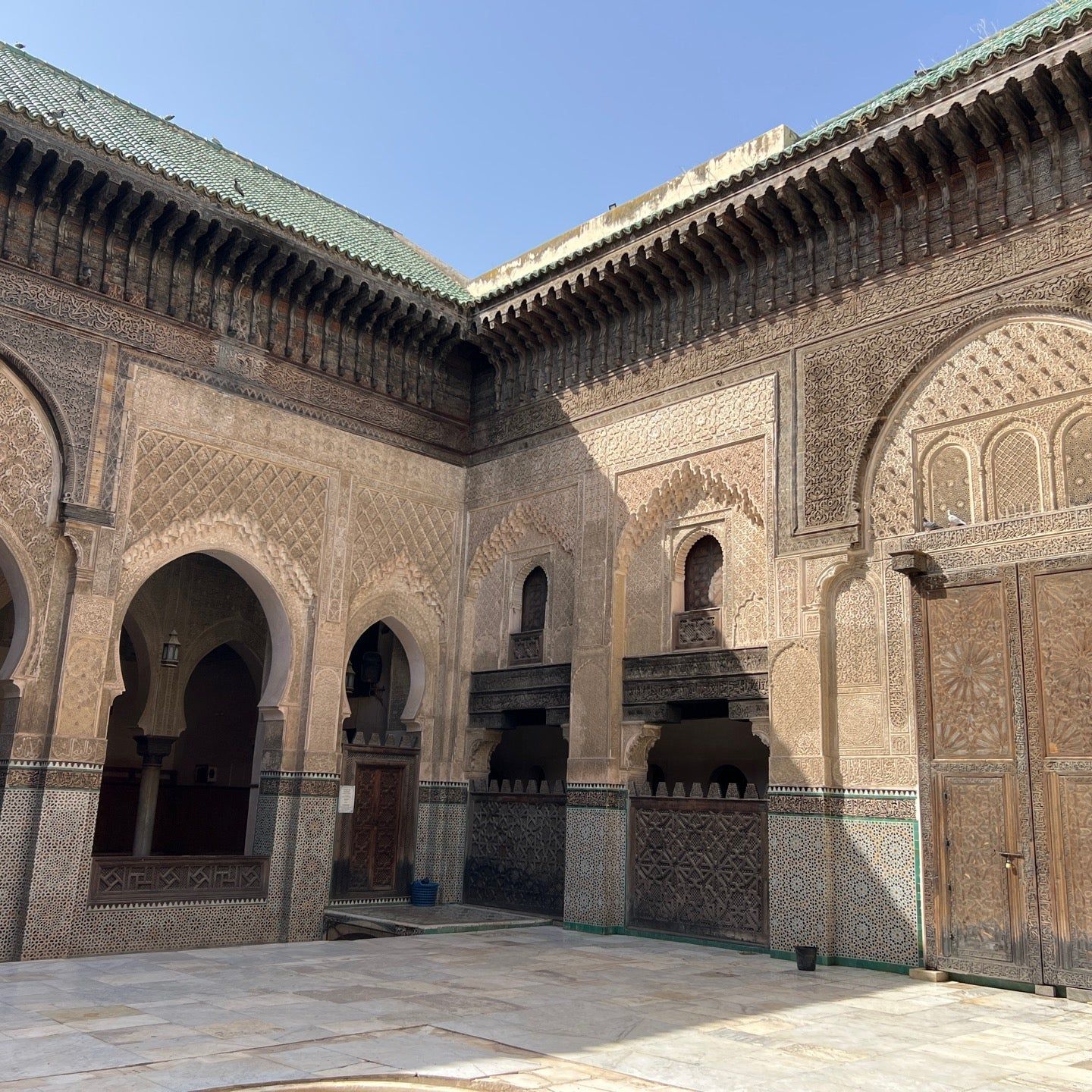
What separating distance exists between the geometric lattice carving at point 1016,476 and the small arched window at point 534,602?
3.34m

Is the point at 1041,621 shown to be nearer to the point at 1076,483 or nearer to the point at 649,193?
the point at 1076,483

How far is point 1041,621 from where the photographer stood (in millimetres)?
5066

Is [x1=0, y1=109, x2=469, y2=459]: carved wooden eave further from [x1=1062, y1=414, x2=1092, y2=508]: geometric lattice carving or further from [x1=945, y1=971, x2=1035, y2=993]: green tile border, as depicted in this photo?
[x1=945, y1=971, x2=1035, y2=993]: green tile border

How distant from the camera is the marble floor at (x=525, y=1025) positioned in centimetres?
323

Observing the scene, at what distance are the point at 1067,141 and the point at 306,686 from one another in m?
5.28

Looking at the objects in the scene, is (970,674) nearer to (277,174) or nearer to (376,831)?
(376,831)

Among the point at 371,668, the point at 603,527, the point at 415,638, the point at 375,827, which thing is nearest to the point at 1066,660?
the point at 603,527

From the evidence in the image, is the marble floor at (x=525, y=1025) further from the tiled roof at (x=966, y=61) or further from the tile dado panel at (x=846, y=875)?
the tiled roof at (x=966, y=61)

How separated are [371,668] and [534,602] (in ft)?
4.72

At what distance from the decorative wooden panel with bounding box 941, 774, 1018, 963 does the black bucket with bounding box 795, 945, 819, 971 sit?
0.62 m

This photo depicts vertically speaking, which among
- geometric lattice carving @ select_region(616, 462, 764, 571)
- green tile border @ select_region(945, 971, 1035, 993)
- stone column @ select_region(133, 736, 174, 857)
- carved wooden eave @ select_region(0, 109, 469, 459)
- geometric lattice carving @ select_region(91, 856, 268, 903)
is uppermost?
carved wooden eave @ select_region(0, 109, 469, 459)

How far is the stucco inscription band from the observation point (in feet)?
17.2

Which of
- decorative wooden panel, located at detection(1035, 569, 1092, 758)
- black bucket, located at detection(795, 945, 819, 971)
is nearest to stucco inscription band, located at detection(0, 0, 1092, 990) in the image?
decorative wooden panel, located at detection(1035, 569, 1092, 758)

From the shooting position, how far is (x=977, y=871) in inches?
200
